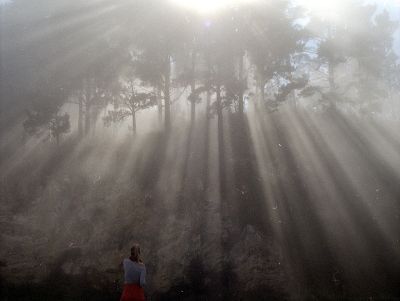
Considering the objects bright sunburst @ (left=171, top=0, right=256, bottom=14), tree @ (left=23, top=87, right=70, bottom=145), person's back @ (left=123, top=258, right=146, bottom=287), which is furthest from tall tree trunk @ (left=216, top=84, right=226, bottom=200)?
person's back @ (left=123, top=258, right=146, bottom=287)

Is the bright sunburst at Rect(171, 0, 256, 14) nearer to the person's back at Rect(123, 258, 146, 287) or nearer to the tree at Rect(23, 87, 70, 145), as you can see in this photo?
the tree at Rect(23, 87, 70, 145)

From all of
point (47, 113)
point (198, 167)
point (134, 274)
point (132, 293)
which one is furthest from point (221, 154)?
point (132, 293)

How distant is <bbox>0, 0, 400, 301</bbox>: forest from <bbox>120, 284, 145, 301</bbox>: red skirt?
7383mm

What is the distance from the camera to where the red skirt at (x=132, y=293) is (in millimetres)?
9086

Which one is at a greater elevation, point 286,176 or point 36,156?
point 36,156

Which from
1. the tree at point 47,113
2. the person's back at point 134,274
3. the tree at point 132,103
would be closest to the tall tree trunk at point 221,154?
the tree at point 132,103

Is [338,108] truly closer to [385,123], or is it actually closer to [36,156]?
[385,123]

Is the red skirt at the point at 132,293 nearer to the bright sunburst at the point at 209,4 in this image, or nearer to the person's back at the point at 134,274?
the person's back at the point at 134,274

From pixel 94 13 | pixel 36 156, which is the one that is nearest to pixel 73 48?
pixel 94 13

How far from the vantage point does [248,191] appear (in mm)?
19844

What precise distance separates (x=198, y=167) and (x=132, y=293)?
1296cm

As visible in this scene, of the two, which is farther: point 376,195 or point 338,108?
point 338,108

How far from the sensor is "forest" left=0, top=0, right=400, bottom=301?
1698cm

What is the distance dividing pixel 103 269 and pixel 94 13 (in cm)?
1838
